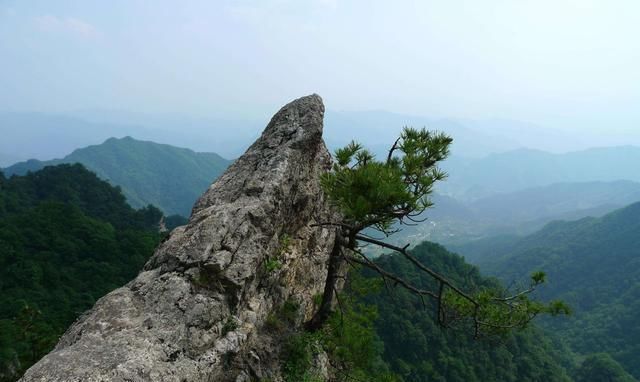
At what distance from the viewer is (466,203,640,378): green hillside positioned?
85250 mm

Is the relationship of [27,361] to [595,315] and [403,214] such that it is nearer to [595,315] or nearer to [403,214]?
[403,214]

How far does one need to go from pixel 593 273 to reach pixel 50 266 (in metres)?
129

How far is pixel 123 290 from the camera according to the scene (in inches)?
227

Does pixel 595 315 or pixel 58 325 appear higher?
pixel 58 325

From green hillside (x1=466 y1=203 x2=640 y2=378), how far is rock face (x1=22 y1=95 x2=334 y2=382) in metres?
85.0

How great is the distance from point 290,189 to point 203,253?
7.44ft

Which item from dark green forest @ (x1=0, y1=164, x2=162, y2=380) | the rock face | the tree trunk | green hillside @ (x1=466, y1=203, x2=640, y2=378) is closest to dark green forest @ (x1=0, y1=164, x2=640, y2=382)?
dark green forest @ (x1=0, y1=164, x2=162, y2=380)

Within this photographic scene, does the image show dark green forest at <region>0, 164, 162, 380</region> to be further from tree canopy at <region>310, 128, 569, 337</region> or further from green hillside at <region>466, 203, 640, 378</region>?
green hillside at <region>466, 203, 640, 378</region>

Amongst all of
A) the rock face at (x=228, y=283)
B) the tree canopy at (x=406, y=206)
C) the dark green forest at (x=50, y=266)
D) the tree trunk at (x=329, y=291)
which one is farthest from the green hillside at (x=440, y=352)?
the tree canopy at (x=406, y=206)

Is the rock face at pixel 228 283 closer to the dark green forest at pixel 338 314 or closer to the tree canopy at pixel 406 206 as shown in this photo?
the tree canopy at pixel 406 206

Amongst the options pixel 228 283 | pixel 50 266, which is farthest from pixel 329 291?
pixel 50 266

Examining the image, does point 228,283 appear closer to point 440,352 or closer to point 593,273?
point 440,352

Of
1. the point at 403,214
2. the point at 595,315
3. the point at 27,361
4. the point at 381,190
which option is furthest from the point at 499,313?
the point at 595,315

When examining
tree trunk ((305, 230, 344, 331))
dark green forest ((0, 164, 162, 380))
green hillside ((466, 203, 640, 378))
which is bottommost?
green hillside ((466, 203, 640, 378))
